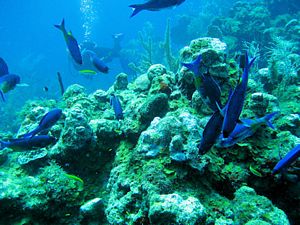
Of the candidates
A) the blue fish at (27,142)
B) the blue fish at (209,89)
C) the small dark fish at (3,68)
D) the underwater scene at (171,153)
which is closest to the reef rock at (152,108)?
the underwater scene at (171,153)

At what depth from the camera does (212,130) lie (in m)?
1.83

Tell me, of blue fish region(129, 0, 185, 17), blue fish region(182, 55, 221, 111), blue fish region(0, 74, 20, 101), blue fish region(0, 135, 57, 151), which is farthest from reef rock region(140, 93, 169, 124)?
blue fish region(0, 74, 20, 101)

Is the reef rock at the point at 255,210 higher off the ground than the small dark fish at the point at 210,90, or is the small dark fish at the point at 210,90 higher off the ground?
the small dark fish at the point at 210,90

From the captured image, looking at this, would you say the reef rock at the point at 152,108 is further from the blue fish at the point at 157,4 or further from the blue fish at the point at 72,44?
the blue fish at the point at 157,4

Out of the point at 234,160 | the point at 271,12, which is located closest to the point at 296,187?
the point at 234,160

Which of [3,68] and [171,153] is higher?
[3,68]

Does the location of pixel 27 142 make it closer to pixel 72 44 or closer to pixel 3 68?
pixel 3 68

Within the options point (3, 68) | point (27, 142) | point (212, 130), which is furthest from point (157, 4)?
point (3, 68)

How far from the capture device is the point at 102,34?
69.8m

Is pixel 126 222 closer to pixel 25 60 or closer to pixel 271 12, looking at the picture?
pixel 271 12

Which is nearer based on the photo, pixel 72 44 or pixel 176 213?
pixel 176 213

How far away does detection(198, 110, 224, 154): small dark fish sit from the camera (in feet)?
5.91

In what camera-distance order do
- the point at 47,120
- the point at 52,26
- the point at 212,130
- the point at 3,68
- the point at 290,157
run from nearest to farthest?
the point at 212,130, the point at 290,157, the point at 47,120, the point at 3,68, the point at 52,26

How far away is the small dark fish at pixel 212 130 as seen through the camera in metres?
1.80
